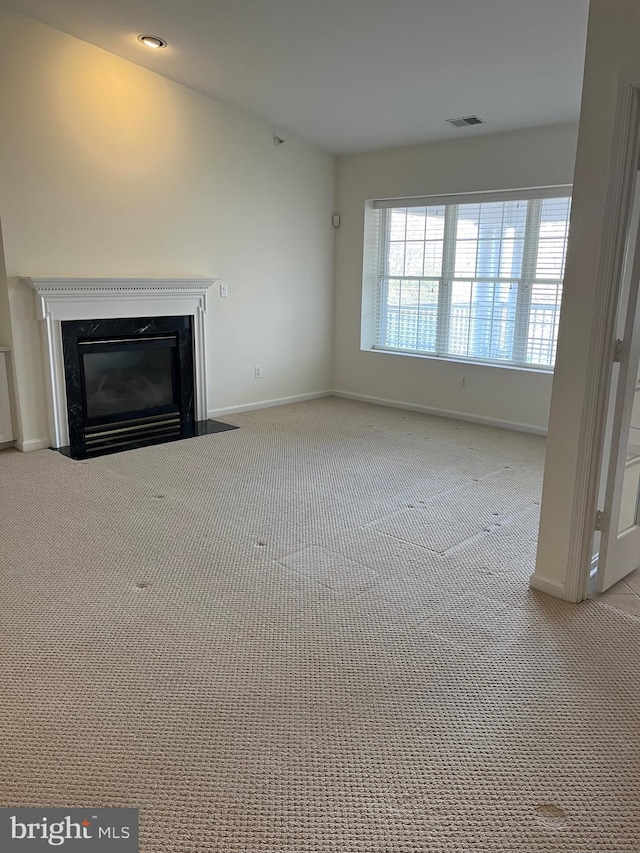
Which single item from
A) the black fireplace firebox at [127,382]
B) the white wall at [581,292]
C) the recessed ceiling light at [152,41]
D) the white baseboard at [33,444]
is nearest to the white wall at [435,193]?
the black fireplace firebox at [127,382]

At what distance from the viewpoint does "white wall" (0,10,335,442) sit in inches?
177

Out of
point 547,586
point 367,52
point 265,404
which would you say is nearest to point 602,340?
point 547,586

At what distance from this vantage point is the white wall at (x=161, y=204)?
14.7ft

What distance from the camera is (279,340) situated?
21.3 ft

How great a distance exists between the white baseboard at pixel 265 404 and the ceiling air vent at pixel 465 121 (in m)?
2.98

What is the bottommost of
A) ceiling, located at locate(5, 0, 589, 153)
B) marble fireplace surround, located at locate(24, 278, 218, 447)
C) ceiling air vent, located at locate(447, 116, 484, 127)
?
marble fireplace surround, located at locate(24, 278, 218, 447)

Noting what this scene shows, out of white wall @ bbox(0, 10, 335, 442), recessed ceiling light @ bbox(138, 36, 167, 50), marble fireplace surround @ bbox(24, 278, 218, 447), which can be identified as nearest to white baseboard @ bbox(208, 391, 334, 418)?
white wall @ bbox(0, 10, 335, 442)

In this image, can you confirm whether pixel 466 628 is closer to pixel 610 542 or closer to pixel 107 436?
pixel 610 542

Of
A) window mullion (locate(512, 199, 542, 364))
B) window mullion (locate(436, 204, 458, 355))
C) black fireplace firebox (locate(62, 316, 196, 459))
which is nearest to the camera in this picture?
black fireplace firebox (locate(62, 316, 196, 459))

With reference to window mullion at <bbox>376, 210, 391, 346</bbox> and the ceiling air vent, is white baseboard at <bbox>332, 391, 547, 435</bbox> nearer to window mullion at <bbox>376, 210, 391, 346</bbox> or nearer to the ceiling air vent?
window mullion at <bbox>376, 210, 391, 346</bbox>

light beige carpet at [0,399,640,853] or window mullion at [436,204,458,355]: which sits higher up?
window mullion at [436,204,458,355]

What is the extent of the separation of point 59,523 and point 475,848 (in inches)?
104

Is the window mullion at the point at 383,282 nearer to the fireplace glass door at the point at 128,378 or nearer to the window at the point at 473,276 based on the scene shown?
the window at the point at 473,276

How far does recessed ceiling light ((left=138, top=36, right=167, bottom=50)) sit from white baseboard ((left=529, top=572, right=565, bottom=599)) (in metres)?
4.25
